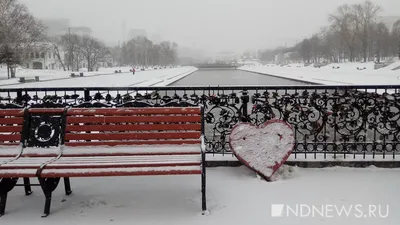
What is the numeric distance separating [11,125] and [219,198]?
8.27 feet

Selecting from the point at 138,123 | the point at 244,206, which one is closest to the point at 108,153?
the point at 138,123

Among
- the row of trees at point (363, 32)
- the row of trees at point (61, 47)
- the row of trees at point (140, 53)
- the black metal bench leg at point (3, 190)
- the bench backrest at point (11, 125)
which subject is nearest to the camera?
the black metal bench leg at point (3, 190)

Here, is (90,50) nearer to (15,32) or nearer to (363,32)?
(15,32)

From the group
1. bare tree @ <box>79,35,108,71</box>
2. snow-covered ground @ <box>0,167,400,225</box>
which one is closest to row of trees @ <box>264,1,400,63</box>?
bare tree @ <box>79,35,108,71</box>

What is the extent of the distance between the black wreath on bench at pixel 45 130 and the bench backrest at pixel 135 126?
0.13m

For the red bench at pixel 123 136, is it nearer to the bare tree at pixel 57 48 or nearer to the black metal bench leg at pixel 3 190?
the black metal bench leg at pixel 3 190

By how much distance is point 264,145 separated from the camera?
486cm

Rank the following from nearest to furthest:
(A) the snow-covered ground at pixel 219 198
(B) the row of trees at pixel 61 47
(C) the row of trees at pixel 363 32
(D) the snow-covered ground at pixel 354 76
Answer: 1. (A) the snow-covered ground at pixel 219 198
2. (D) the snow-covered ground at pixel 354 76
3. (B) the row of trees at pixel 61 47
4. (C) the row of trees at pixel 363 32

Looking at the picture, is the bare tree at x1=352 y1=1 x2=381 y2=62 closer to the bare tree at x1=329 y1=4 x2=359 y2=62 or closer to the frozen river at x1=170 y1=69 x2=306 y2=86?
the bare tree at x1=329 y1=4 x2=359 y2=62

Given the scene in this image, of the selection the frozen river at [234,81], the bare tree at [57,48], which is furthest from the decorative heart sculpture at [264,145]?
the bare tree at [57,48]

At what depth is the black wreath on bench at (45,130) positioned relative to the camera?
4.35m

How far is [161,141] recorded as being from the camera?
170 inches

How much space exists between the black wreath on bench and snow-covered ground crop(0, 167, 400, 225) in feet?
2.29

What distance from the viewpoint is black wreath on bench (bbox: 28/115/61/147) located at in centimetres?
435
